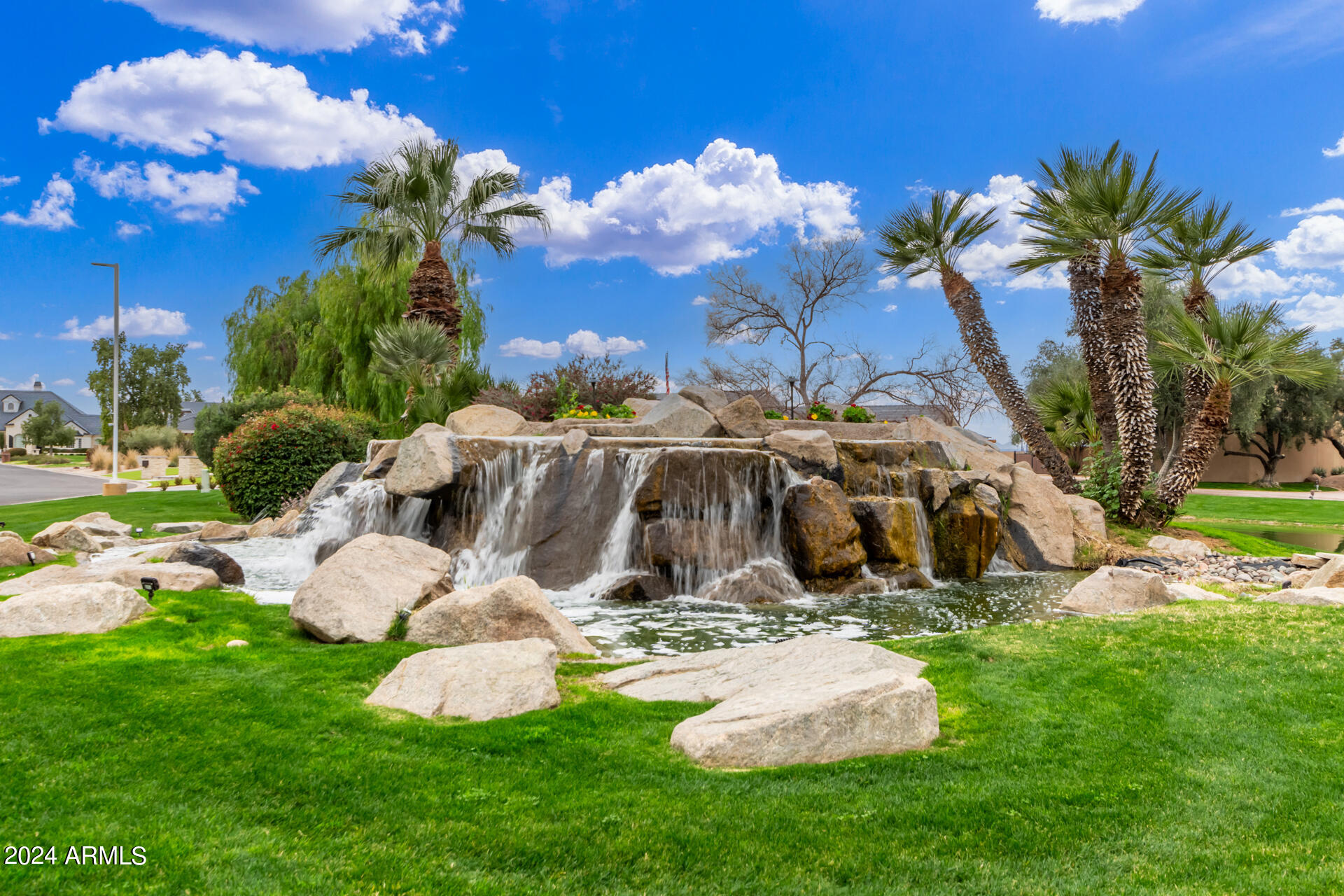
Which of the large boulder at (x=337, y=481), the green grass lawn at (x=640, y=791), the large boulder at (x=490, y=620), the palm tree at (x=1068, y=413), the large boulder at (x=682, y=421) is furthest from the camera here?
the palm tree at (x=1068, y=413)

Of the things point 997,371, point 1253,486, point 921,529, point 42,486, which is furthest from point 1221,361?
point 42,486

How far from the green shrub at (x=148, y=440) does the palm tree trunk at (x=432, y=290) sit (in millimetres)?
31944

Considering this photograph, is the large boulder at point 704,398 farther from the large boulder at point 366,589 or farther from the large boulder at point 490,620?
the large boulder at point 490,620

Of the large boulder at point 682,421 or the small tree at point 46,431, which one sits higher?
the small tree at point 46,431

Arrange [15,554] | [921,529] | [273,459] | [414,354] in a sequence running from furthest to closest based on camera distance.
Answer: [414,354] → [273,459] → [921,529] → [15,554]

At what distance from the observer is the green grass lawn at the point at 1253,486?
35.7m

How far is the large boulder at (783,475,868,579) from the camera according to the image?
10695 millimetres

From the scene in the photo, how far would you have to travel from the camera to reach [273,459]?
16.6m

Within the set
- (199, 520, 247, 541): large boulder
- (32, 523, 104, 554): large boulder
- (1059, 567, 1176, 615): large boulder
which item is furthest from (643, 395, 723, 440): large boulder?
(32, 523, 104, 554): large boulder

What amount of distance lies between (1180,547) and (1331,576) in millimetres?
6182

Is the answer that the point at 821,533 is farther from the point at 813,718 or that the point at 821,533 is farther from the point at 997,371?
the point at 997,371

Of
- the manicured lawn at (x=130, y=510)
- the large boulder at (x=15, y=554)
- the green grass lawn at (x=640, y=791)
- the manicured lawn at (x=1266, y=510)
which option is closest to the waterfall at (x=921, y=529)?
the green grass lawn at (x=640, y=791)

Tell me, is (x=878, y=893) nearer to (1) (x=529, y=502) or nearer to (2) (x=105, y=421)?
(1) (x=529, y=502)

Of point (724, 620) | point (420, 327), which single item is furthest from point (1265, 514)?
point (420, 327)
